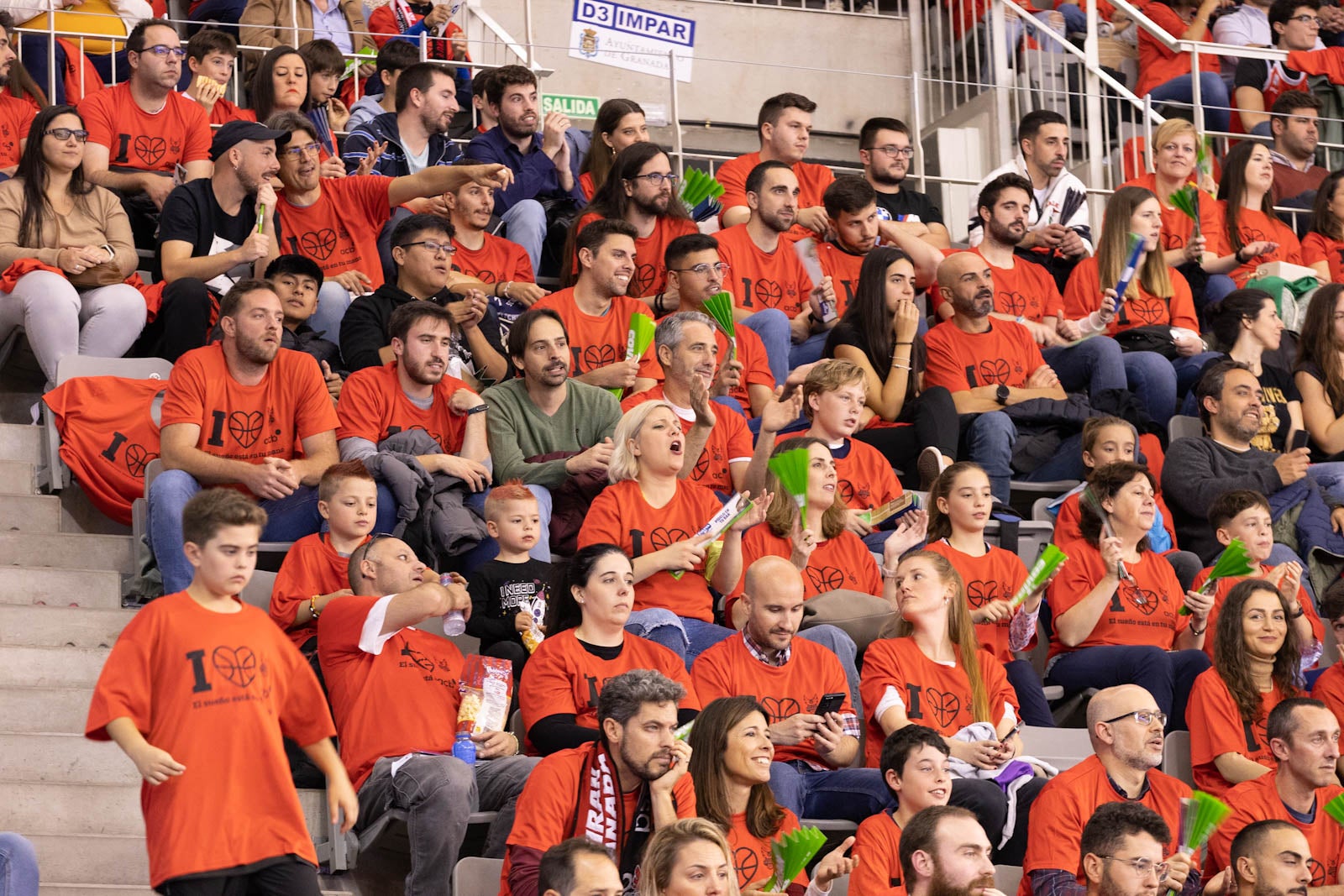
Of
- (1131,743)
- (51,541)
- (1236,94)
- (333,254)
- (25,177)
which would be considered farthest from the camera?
(1236,94)

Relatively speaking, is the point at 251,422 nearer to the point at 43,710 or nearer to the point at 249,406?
the point at 249,406

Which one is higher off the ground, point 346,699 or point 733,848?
point 346,699

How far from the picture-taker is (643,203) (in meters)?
8.63

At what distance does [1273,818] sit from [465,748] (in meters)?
2.39

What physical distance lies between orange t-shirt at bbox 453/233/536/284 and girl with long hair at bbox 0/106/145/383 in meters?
1.36

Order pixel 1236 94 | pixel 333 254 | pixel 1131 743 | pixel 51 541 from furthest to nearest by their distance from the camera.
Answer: pixel 1236 94
pixel 333 254
pixel 51 541
pixel 1131 743

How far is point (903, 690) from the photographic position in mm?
6484

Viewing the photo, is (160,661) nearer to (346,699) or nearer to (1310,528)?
(346,699)

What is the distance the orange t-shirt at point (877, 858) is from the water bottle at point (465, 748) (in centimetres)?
106

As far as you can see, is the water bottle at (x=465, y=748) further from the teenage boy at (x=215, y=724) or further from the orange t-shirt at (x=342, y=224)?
the orange t-shirt at (x=342, y=224)

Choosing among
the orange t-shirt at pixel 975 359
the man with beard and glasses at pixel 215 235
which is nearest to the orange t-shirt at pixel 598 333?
the man with beard and glasses at pixel 215 235

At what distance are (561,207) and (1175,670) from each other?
11.5 ft

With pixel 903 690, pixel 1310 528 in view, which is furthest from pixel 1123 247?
pixel 903 690

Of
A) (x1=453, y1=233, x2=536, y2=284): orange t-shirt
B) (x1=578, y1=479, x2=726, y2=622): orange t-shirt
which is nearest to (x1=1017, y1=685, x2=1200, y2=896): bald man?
(x1=578, y1=479, x2=726, y2=622): orange t-shirt
